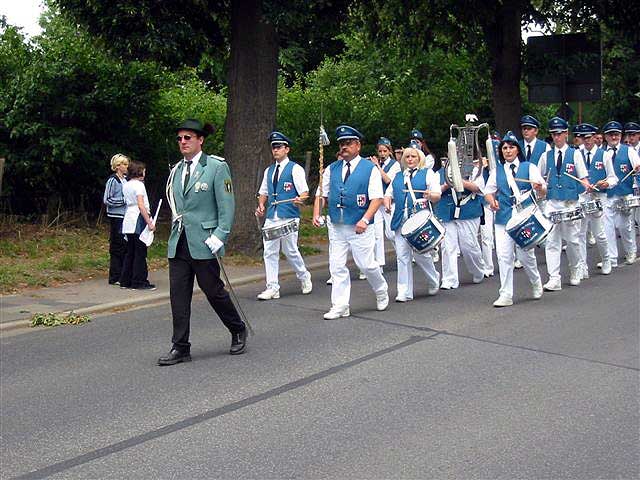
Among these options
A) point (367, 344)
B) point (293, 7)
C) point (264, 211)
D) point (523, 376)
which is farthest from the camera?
point (293, 7)

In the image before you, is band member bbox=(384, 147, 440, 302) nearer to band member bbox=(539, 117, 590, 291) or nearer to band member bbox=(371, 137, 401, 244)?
band member bbox=(371, 137, 401, 244)

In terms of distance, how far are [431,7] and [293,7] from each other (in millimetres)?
6500

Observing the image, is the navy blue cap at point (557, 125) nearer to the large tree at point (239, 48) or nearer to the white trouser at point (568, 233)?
the white trouser at point (568, 233)

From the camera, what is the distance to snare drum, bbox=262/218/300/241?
1226 cm

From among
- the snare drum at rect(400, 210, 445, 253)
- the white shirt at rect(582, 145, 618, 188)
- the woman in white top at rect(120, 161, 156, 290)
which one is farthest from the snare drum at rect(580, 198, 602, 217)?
the woman in white top at rect(120, 161, 156, 290)

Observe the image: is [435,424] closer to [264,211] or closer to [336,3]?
[264,211]

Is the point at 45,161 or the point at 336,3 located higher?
the point at 336,3

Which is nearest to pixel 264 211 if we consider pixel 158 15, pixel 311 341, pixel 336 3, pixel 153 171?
pixel 311 341

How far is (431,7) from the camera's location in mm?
20984

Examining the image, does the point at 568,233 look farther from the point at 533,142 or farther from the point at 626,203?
the point at 626,203

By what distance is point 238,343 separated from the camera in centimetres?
909

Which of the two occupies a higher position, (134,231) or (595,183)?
(595,183)

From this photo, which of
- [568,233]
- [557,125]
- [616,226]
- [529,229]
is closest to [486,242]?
[568,233]

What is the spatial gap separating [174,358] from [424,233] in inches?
157
